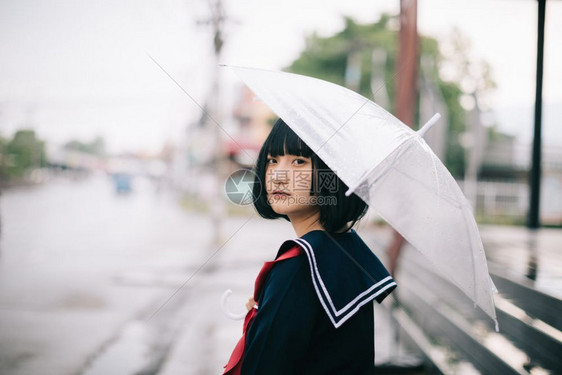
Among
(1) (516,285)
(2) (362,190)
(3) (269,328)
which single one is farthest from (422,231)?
(1) (516,285)

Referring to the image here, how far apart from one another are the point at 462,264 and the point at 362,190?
0.45 metres

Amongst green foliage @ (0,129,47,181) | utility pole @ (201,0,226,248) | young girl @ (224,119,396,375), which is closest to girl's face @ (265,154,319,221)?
young girl @ (224,119,396,375)

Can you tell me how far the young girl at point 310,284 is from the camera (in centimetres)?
106

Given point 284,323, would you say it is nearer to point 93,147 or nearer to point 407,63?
point 407,63

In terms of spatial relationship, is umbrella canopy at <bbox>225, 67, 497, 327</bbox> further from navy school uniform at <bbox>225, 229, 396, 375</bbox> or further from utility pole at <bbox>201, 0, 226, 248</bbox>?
utility pole at <bbox>201, 0, 226, 248</bbox>

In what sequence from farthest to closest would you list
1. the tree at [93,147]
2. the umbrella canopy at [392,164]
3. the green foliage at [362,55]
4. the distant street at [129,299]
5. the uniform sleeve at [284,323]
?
the tree at [93,147] < the green foliage at [362,55] < the distant street at [129,299] < the umbrella canopy at [392,164] < the uniform sleeve at [284,323]

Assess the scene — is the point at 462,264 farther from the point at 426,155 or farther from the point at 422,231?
the point at 426,155

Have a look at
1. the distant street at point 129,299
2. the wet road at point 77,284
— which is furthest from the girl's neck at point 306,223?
the wet road at point 77,284

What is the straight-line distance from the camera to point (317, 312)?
1105 millimetres

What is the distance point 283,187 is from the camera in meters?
1.31

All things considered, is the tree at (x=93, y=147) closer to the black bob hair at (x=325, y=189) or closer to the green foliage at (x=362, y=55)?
the green foliage at (x=362, y=55)

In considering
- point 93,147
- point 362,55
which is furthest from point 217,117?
point 93,147

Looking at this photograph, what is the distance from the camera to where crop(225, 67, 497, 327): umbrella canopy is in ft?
3.92

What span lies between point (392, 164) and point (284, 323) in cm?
57
